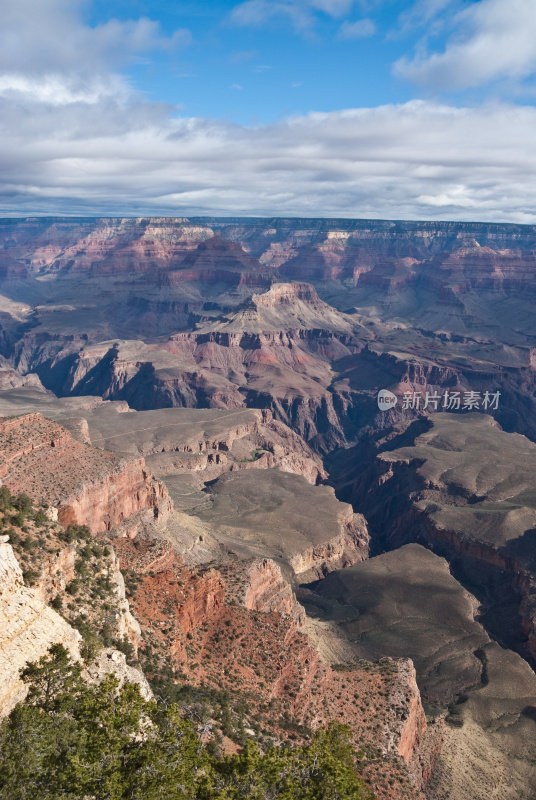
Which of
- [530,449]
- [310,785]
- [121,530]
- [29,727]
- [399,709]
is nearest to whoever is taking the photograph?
[29,727]

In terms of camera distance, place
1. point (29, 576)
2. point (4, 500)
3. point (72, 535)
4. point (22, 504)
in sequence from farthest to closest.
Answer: point (22, 504), point (72, 535), point (4, 500), point (29, 576)

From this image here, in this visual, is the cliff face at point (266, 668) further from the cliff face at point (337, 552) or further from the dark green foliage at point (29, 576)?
the cliff face at point (337, 552)

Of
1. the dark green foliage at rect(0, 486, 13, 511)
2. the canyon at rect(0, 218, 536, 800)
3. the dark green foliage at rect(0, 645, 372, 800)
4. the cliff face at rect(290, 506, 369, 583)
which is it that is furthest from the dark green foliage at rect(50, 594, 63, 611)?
the cliff face at rect(290, 506, 369, 583)

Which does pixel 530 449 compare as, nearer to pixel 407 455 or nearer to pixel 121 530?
pixel 407 455

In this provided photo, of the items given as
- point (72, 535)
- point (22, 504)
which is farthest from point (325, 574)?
point (22, 504)

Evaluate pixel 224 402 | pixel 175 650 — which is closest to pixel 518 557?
pixel 175 650

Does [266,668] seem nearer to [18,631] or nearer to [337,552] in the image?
[18,631]
